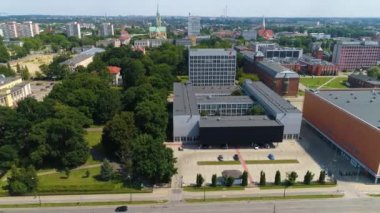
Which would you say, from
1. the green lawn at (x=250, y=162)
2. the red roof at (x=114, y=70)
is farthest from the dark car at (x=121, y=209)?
the red roof at (x=114, y=70)

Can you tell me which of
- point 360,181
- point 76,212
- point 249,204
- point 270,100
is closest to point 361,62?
point 270,100

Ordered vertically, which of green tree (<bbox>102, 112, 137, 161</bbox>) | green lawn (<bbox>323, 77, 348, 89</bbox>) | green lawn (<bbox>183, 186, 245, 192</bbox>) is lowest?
green lawn (<bbox>183, 186, 245, 192</bbox>)

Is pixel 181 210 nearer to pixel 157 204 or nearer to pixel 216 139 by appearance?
pixel 157 204

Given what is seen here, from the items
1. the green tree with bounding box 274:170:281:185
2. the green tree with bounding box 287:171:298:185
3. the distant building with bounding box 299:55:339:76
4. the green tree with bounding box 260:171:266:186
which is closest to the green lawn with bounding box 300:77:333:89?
the distant building with bounding box 299:55:339:76

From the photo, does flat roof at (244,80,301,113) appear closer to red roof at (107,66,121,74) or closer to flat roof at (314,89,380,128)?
flat roof at (314,89,380,128)

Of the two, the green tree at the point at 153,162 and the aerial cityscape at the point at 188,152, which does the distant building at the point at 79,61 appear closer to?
the aerial cityscape at the point at 188,152

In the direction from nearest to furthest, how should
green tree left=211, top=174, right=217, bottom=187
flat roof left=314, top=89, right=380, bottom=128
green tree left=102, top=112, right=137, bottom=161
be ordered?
1. green tree left=211, top=174, right=217, bottom=187
2. green tree left=102, top=112, right=137, bottom=161
3. flat roof left=314, top=89, right=380, bottom=128

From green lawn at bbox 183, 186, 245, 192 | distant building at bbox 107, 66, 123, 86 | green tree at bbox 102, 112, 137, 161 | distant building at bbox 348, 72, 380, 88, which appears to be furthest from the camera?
distant building at bbox 107, 66, 123, 86
